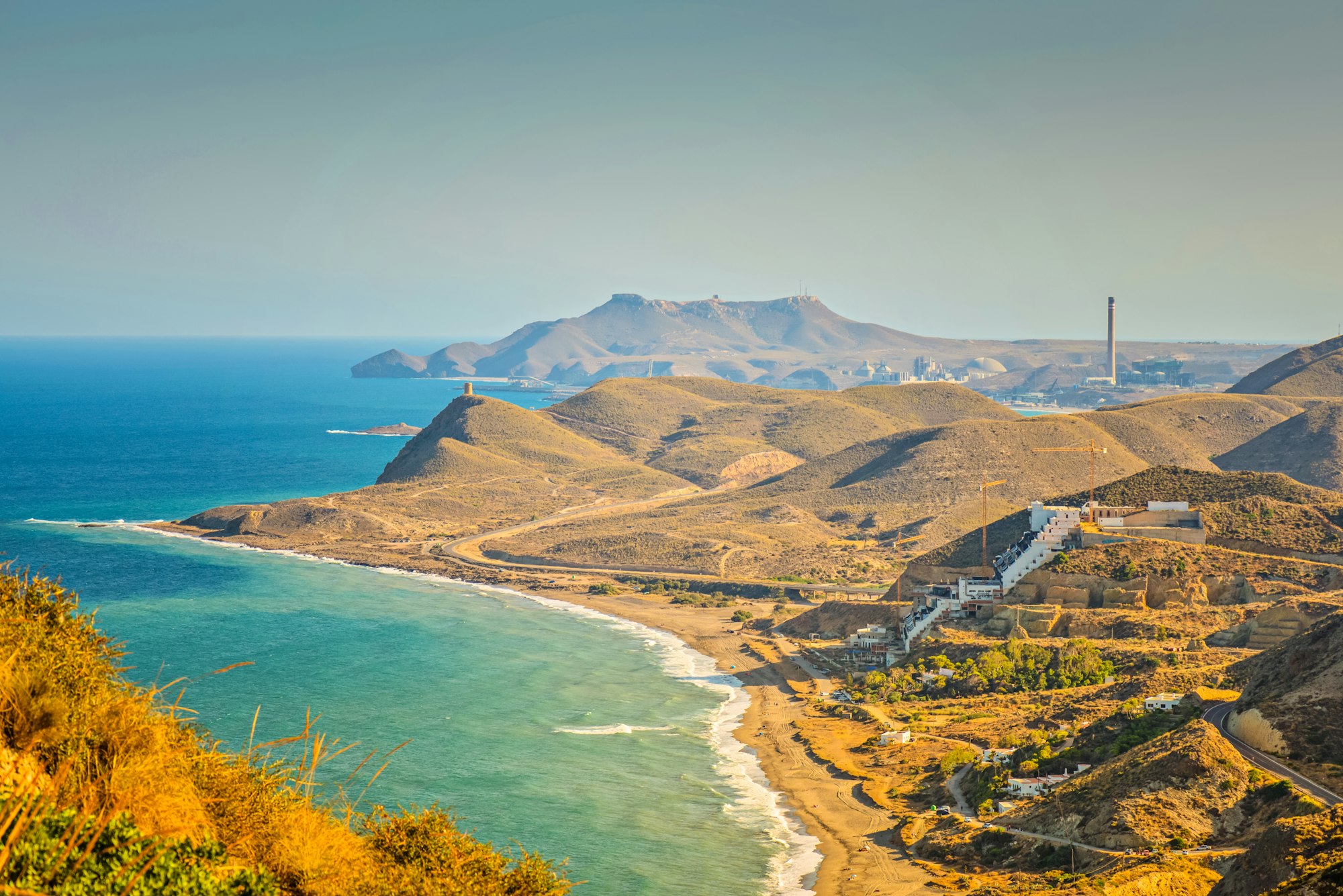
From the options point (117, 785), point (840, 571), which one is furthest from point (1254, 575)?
point (117, 785)

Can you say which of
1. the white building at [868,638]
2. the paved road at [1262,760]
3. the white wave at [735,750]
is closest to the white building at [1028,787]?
the paved road at [1262,760]

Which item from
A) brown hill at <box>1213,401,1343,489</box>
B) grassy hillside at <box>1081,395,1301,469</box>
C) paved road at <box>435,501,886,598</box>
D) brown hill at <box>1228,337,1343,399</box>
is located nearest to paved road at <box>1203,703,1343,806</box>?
paved road at <box>435,501,886,598</box>

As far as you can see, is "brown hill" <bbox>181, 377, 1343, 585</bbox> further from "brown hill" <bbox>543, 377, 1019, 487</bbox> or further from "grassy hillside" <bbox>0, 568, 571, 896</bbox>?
"grassy hillside" <bbox>0, 568, 571, 896</bbox>

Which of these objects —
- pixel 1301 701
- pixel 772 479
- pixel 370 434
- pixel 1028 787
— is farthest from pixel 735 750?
pixel 370 434

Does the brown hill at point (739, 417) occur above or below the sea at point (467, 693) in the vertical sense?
above

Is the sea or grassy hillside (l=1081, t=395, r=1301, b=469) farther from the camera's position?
grassy hillside (l=1081, t=395, r=1301, b=469)

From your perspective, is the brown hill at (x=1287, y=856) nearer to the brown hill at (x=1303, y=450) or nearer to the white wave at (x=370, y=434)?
the brown hill at (x=1303, y=450)
